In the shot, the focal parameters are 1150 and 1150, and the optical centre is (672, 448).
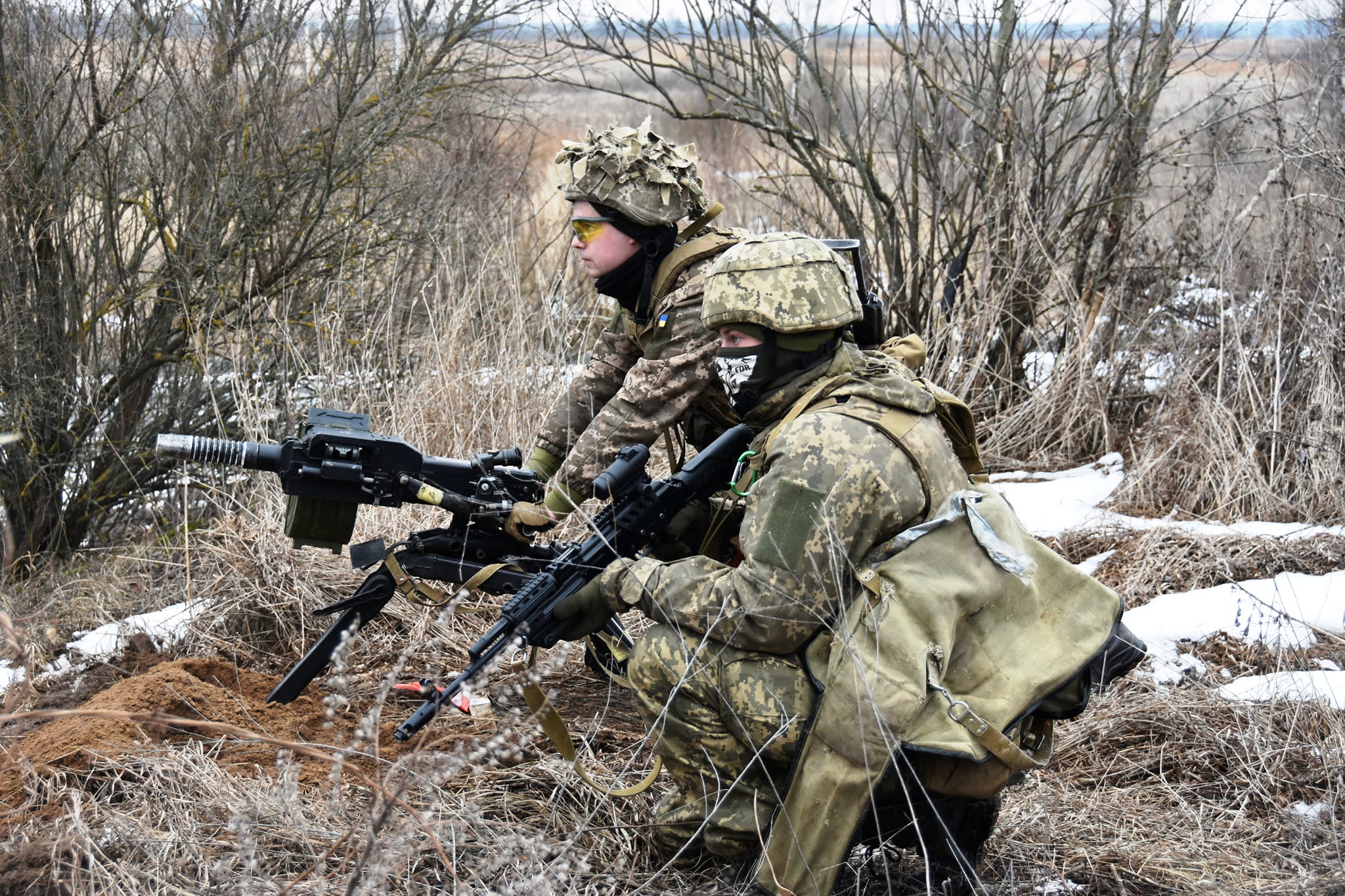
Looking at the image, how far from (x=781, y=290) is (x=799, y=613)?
787mm

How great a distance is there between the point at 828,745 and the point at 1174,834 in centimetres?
126

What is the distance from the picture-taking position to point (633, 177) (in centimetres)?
391

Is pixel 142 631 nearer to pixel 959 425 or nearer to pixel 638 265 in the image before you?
pixel 638 265

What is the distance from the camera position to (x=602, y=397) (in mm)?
4438

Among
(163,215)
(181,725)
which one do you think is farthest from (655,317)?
(163,215)

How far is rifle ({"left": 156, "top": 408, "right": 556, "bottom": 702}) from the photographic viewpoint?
123 inches

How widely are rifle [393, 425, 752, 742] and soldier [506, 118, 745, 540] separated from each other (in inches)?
24.5

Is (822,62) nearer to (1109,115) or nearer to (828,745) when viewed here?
(1109,115)

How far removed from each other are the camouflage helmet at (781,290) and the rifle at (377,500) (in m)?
0.93

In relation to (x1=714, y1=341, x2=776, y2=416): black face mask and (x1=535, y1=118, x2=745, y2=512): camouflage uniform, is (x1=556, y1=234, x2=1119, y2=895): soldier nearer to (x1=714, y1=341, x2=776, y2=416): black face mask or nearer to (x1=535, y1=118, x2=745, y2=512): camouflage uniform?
(x1=714, y1=341, x2=776, y2=416): black face mask

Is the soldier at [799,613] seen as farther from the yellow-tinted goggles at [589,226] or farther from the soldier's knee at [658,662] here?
the yellow-tinted goggles at [589,226]

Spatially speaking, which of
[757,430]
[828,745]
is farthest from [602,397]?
[828,745]

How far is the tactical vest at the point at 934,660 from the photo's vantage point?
247cm

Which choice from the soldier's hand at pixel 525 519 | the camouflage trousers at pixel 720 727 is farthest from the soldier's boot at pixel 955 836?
the soldier's hand at pixel 525 519
